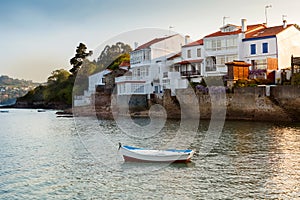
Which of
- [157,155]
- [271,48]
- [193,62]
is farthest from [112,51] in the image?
[157,155]

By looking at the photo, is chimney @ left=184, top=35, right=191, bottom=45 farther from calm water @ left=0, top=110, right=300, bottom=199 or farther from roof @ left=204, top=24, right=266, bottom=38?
calm water @ left=0, top=110, right=300, bottom=199

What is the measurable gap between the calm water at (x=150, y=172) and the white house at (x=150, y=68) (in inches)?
1204

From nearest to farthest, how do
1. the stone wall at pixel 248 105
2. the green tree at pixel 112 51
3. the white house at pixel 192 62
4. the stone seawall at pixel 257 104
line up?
the stone seawall at pixel 257 104, the stone wall at pixel 248 105, the white house at pixel 192 62, the green tree at pixel 112 51

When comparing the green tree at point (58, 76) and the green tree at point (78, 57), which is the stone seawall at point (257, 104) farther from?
the green tree at point (58, 76)

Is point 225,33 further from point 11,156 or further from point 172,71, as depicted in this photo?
point 11,156

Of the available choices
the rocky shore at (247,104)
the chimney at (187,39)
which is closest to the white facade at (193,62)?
the chimney at (187,39)

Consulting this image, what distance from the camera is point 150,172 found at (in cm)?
1728

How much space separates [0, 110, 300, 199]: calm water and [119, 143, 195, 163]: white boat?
0.35 meters

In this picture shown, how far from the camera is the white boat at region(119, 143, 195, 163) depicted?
731 inches

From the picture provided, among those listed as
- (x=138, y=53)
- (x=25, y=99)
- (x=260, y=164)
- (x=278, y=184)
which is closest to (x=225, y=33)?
(x=138, y=53)

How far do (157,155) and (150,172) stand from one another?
5.11 ft

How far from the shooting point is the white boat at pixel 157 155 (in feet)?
60.9

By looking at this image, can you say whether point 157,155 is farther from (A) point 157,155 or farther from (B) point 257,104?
(B) point 257,104

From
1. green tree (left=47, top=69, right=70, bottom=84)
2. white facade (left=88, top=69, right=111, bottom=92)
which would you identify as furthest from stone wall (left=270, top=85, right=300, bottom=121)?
green tree (left=47, top=69, right=70, bottom=84)
